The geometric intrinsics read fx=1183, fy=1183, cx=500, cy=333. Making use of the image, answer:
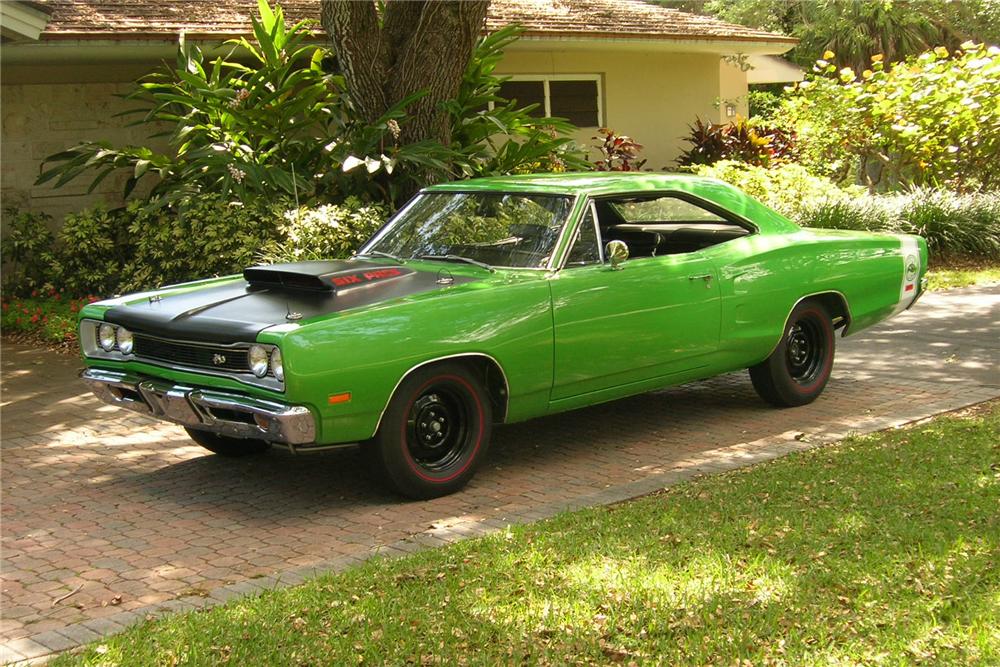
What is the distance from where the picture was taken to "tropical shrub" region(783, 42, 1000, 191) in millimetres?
15914

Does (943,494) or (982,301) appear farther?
(982,301)

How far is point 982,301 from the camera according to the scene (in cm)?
1209

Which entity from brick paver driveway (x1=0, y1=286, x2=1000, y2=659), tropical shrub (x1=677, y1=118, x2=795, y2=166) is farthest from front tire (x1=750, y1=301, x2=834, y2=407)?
tropical shrub (x1=677, y1=118, x2=795, y2=166)

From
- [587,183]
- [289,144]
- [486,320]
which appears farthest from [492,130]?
[486,320]

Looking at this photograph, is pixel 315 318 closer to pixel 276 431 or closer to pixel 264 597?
pixel 276 431

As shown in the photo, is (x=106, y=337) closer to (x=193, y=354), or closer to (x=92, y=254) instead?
(x=193, y=354)

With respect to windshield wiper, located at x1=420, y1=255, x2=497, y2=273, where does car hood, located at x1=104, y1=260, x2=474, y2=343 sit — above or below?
below

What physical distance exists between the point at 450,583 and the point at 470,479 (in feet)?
5.22

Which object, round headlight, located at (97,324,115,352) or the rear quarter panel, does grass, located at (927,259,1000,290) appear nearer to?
the rear quarter panel

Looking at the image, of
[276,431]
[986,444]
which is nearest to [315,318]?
[276,431]

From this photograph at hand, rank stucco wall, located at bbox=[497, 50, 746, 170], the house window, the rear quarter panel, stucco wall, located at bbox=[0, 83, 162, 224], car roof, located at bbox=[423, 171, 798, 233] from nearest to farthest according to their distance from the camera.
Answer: car roof, located at bbox=[423, 171, 798, 233] < the rear quarter panel < stucco wall, located at bbox=[0, 83, 162, 224] < the house window < stucco wall, located at bbox=[497, 50, 746, 170]

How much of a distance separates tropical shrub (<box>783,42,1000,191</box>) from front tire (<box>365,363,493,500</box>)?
11.5 m

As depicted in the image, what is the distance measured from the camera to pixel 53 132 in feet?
45.6

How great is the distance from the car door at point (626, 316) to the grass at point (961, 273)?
703cm
